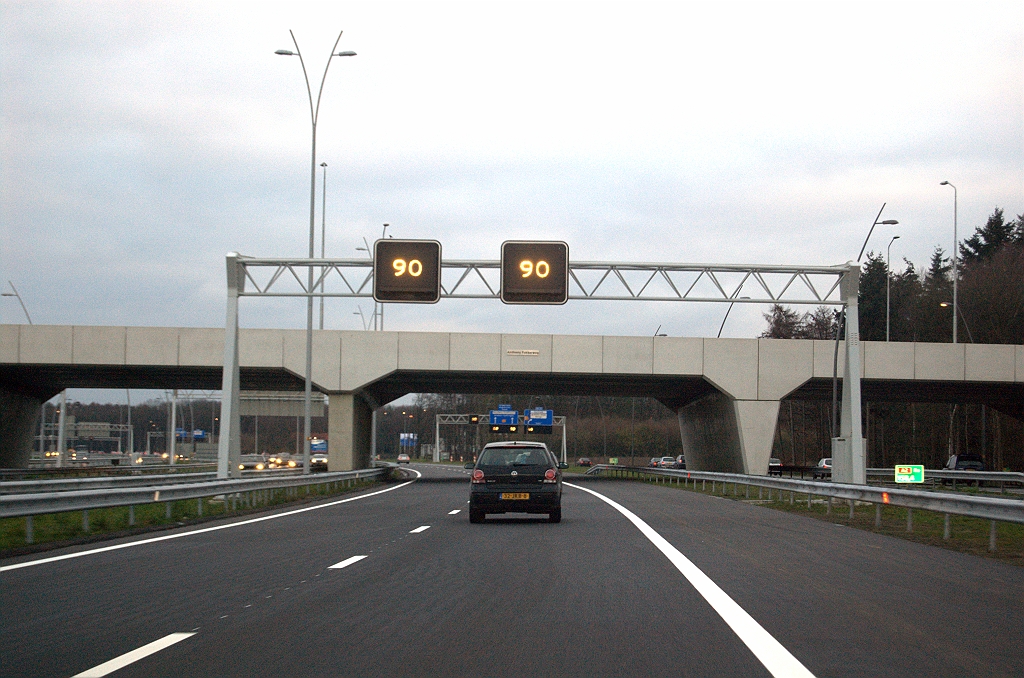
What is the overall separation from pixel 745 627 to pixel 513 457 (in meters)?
13.3

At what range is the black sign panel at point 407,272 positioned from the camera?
31.1 meters

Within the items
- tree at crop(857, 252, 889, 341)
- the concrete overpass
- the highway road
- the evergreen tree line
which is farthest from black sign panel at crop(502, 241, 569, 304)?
tree at crop(857, 252, 889, 341)

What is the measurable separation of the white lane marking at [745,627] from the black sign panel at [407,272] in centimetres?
1789

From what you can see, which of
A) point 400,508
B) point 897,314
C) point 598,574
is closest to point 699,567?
point 598,574

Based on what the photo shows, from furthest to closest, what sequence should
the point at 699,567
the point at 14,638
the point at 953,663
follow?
1. the point at 699,567
2. the point at 14,638
3. the point at 953,663

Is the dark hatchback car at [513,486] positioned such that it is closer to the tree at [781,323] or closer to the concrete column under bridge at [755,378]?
the concrete column under bridge at [755,378]

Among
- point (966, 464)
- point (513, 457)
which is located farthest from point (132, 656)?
point (966, 464)

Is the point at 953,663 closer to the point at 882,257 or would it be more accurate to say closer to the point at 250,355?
the point at 250,355

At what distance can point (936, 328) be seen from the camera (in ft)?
265

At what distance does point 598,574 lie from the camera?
12.0 m

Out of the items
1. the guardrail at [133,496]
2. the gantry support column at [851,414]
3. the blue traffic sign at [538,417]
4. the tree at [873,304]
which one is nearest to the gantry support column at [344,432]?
the guardrail at [133,496]

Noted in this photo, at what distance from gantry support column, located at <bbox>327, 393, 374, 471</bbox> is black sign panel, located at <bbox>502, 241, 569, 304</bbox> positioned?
1082 inches

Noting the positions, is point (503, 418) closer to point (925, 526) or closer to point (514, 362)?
point (514, 362)

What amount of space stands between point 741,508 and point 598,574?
58.5ft
